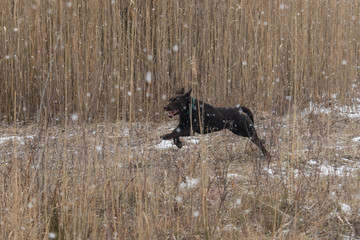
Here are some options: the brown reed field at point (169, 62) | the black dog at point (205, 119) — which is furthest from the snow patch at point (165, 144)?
the black dog at point (205, 119)

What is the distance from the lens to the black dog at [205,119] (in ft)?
11.7

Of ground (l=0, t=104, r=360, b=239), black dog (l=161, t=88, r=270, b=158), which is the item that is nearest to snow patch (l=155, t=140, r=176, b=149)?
black dog (l=161, t=88, r=270, b=158)

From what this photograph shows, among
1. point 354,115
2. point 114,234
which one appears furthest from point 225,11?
point 114,234

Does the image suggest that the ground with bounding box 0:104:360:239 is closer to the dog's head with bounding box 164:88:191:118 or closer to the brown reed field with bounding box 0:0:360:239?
the dog's head with bounding box 164:88:191:118

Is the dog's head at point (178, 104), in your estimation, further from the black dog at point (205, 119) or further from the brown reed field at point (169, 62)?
the brown reed field at point (169, 62)

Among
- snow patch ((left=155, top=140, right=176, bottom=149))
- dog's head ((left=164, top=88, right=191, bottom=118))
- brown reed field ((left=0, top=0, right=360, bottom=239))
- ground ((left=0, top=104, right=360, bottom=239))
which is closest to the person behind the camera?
ground ((left=0, top=104, right=360, bottom=239))

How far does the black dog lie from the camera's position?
3557 mm

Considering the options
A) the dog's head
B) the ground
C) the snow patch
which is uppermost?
the dog's head

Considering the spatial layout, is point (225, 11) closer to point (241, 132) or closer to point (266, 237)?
point (241, 132)

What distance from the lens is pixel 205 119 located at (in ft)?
12.0

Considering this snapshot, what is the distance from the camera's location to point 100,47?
499cm

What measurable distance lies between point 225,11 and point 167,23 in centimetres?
68

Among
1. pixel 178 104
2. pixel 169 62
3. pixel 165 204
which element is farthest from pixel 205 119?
pixel 169 62

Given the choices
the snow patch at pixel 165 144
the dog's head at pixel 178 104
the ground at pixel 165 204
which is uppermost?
the dog's head at pixel 178 104
